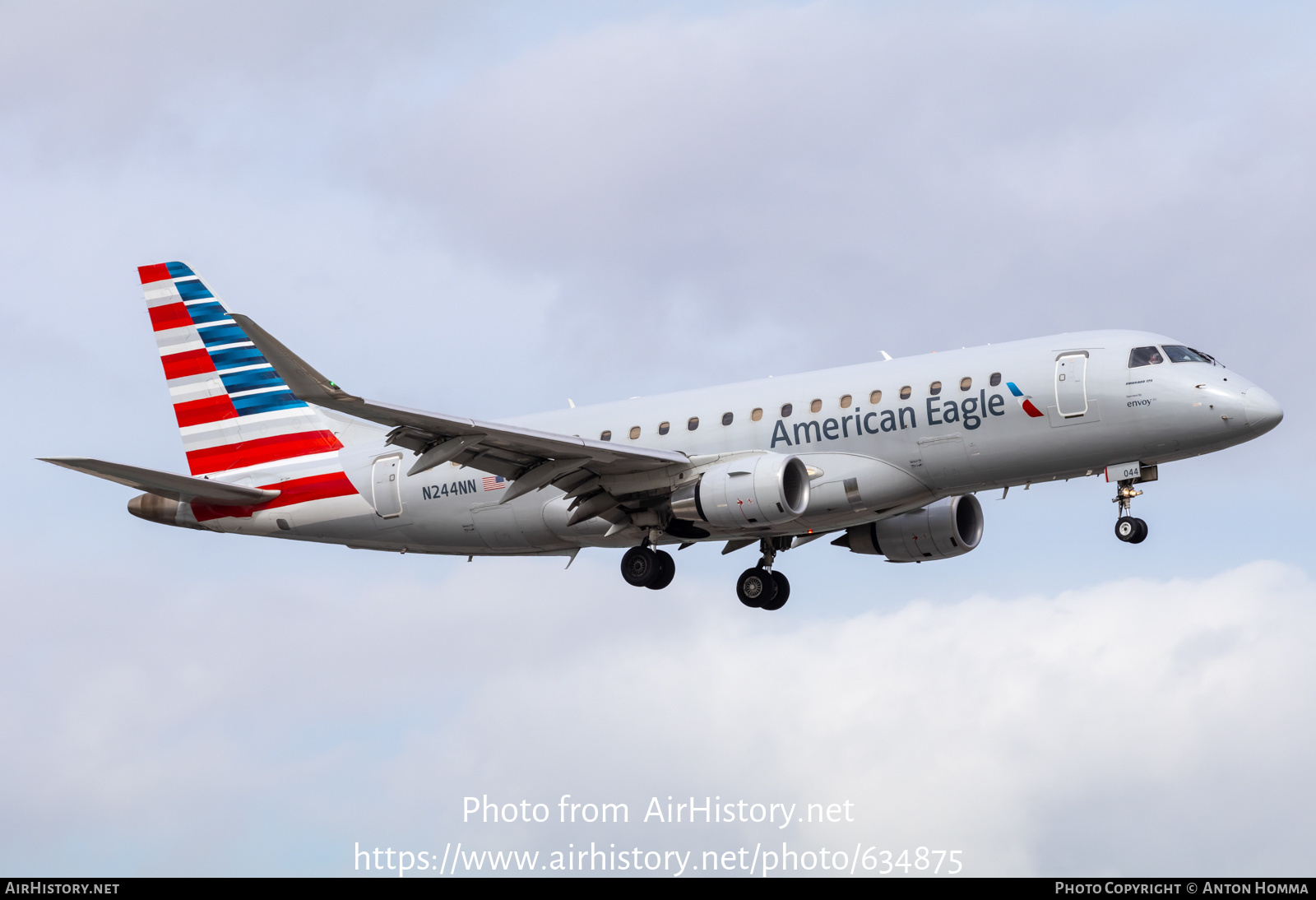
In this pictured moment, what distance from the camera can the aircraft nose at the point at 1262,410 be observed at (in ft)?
104

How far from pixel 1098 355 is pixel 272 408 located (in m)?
20.7

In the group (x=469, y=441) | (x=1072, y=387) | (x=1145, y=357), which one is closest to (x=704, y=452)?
(x=469, y=441)

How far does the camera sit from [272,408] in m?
41.1

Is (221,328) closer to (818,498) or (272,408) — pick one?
(272,408)

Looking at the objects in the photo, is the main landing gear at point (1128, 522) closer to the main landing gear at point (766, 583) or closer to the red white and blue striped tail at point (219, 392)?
the main landing gear at point (766, 583)

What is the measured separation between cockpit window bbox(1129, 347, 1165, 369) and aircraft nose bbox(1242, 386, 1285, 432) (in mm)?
1837

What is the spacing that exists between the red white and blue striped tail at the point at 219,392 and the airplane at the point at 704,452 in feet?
0.20

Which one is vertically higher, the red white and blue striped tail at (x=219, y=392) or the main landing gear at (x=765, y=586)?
the red white and blue striped tail at (x=219, y=392)

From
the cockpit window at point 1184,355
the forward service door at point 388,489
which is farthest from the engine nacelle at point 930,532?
the forward service door at point 388,489

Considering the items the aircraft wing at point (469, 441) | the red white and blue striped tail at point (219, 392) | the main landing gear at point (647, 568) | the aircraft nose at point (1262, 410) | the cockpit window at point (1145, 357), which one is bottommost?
the main landing gear at point (647, 568)

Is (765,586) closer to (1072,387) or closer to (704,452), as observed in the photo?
(704,452)

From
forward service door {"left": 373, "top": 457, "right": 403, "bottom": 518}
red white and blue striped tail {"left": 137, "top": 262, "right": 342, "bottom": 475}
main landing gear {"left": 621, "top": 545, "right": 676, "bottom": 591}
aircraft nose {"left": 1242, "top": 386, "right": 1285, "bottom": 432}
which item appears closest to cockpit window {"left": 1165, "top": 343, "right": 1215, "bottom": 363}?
aircraft nose {"left": 1242, "top": 386, "right": 1285, "bottom": 432}

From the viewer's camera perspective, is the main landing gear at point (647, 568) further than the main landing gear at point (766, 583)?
No
